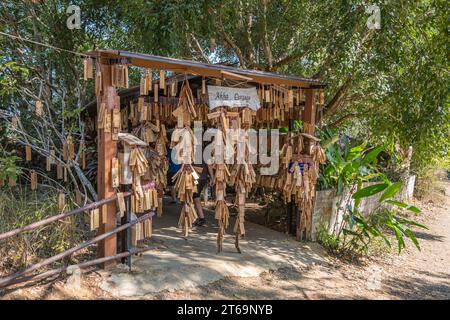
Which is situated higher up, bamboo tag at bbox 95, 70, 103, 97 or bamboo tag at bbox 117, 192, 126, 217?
bamboo tag at bbox 95, 70, 103, 97

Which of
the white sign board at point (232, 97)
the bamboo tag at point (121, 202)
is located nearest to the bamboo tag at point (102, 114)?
the bamboo tag at point (121, 202)

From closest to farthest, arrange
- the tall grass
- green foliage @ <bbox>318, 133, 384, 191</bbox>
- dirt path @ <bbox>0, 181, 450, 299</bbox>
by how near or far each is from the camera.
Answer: dirt path @ <bbox>0, 181, 450, 299</bbox> → the tall grass → green foliage @ <bbox>318, 133, 384, 191</bbox>

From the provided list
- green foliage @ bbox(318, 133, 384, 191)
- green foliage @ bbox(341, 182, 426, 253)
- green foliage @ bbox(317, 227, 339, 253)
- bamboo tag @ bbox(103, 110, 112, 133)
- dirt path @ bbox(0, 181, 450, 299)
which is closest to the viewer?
dirt path @ bbox(0, 181, 450, 299)

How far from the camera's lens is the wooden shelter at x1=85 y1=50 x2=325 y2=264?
4039mm

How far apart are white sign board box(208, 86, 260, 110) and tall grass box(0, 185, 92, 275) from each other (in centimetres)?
221

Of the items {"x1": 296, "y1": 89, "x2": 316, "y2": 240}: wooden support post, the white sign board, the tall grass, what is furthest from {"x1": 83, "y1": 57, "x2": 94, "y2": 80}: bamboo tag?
{"x1": 296, "y1": 89, "x2": 316, "y2": 240}: wooden support post

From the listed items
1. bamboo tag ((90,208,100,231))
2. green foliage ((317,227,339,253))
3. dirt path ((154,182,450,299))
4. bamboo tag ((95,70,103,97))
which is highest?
bamboo tag ((95,70,103,97))

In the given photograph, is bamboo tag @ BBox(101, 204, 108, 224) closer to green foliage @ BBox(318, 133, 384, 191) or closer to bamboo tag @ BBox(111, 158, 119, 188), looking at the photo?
bamboo tag @ BBox(111, 158, 119, 188)

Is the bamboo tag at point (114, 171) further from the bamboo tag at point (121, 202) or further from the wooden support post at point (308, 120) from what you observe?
the wooden support post at point (308, 120)

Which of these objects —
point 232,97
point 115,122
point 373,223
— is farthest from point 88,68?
point 373,223

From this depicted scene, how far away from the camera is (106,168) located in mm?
4121

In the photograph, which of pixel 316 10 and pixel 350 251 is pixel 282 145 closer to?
pixel 350 251

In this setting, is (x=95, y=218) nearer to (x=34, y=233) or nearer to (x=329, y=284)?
(x=34, y=233)

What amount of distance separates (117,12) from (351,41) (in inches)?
171
